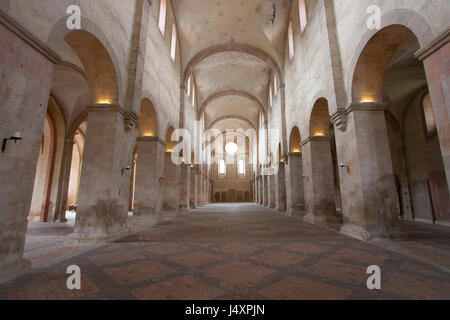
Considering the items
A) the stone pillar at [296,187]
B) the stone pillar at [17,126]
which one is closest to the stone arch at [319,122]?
the stone pillar at [296,187]

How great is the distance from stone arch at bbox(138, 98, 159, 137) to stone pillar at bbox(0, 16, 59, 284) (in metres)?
5.83

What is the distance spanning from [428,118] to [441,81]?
10635mm

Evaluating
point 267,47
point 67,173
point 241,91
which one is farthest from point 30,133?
point 241,91

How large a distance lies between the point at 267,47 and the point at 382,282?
52.9ft

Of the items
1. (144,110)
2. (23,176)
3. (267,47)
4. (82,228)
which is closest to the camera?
(23,176)

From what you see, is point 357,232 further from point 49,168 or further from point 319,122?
point 49,168

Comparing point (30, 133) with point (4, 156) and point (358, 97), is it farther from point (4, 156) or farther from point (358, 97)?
point (358, 97)

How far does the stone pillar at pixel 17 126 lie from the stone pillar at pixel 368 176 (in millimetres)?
7478

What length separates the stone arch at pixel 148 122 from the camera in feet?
31.7

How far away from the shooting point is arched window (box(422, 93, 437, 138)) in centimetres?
1124

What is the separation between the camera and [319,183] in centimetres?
967

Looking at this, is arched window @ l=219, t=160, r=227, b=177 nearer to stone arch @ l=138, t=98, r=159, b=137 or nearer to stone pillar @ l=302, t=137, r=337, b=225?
stone pillar @ l=302, t=137, r=337, b=225

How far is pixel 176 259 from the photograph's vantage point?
4129 millimetres

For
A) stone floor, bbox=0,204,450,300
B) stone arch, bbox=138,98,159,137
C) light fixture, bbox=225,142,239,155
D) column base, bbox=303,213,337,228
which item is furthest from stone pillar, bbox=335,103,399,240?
light fixture, bbox=225,142,239,155
